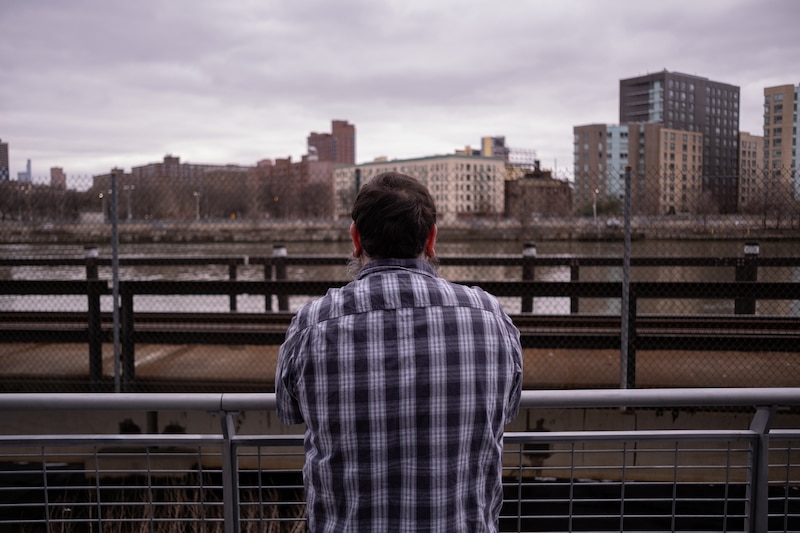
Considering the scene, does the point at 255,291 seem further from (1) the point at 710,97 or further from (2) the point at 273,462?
(1) the point at 710,97

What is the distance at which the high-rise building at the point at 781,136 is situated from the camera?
6305 millimetres

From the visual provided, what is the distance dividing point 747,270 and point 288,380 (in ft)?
25.5

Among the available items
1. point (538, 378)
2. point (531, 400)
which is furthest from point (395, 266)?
point (538, 378)

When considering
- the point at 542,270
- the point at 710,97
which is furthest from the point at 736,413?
the point at 710,97

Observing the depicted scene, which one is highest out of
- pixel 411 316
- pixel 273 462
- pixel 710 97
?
pixel 710 97

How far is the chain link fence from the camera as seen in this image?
607 cm

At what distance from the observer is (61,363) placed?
6914 millimetres

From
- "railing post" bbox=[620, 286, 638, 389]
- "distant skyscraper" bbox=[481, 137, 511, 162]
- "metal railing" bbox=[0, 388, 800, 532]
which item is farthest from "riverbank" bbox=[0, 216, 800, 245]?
"distant skyscraper" bbox=[481, 137, 511, 162]

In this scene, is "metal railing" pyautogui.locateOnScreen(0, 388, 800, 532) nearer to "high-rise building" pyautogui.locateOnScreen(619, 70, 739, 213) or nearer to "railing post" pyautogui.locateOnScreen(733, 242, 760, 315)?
"railing post" pyautogui.locateOnScreen(733, 242, 760, 315)

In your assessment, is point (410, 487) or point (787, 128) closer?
point (410, 487)

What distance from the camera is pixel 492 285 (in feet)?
21.2

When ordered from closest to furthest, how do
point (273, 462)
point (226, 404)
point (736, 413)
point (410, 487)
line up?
1. point (410, 487)
2. point (226, 404)
3. point (736, 413)
4. point (273, 462)

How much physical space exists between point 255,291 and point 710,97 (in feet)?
362

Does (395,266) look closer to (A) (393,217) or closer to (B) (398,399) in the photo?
(A) (393,217)
